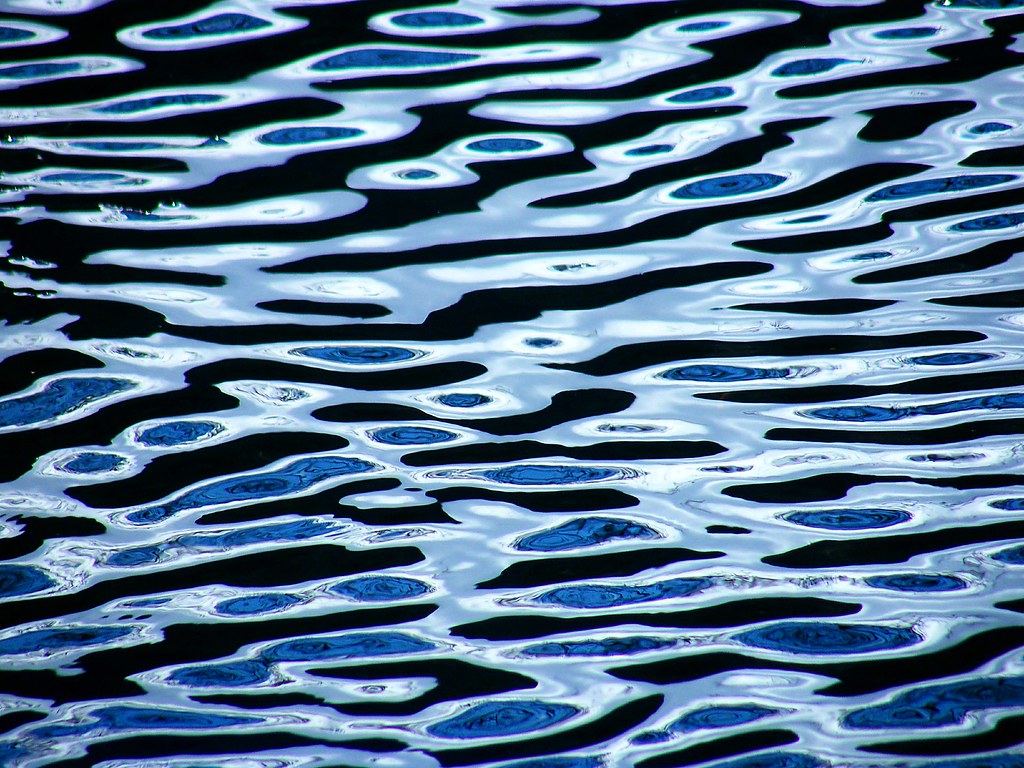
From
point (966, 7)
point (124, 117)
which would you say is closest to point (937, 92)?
point (966, 7)

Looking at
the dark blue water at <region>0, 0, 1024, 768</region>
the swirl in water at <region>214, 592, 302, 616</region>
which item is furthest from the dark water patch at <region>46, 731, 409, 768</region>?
the swirl in water at <region>214, 592, 302, 616</region>

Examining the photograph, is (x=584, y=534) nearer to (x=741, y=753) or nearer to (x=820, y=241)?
(x=741, y=753)

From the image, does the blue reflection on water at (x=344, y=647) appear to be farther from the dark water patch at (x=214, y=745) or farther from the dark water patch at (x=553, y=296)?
the dark water patch at (x=553, y=296)

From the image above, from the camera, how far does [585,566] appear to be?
1897 mm

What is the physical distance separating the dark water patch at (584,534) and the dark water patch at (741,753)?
0.45m

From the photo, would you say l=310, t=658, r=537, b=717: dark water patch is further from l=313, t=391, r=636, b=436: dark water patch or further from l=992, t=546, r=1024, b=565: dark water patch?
l=992, t=546, r=1024, b=565: dark water patch

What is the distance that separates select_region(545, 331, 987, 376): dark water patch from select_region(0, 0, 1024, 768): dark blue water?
0.04ft

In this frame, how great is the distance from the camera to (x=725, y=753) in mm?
1597

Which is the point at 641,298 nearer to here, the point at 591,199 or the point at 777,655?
the point at 591,199

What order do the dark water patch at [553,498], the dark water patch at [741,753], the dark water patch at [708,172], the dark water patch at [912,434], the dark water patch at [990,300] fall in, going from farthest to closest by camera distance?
the dark water patch at [708,172] < the dark water patch at [990,300] < the dark water patch at [912,434] < the dark water patch at [553,498] < the dark water patch at [741,753]

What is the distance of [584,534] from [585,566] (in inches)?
3.1

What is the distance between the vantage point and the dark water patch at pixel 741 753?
5.18 ft

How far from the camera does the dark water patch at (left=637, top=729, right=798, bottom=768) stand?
1.58m

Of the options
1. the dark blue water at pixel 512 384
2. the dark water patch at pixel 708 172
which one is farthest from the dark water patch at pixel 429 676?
the dark water patch at pixel 708 172
